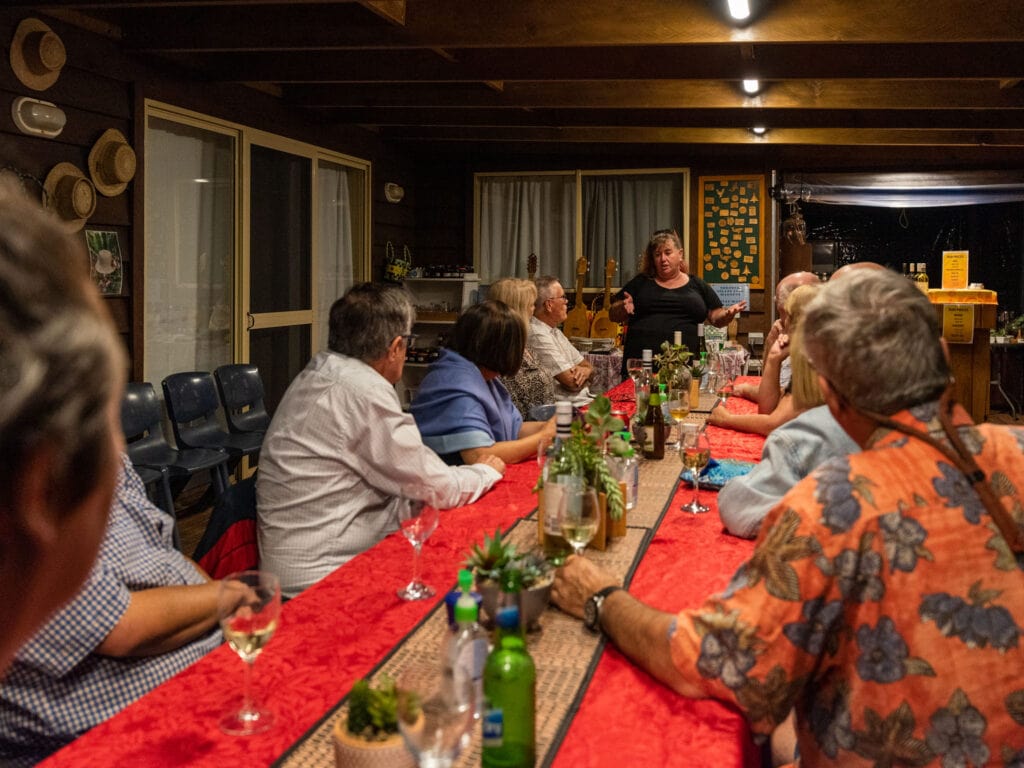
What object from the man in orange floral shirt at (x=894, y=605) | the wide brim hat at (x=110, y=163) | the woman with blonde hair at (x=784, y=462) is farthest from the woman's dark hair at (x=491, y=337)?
the wide brim hat at (x=110, y=163)

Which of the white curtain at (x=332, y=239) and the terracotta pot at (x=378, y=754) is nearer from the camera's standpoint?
the terracotta pot at (x=378, y=754)

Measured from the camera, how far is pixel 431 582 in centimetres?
198

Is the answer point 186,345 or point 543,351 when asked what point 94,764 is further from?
point 186,345

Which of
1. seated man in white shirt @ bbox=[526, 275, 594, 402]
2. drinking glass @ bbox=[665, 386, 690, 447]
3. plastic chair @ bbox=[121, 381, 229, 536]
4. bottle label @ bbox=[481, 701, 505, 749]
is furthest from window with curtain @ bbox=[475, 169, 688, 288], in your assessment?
bottle label @ bbox=[481, 701, 505, 749]

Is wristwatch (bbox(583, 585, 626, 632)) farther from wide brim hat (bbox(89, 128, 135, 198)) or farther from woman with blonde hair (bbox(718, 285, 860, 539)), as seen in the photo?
wide brim hat (bbox(89, 128, 135, 198))

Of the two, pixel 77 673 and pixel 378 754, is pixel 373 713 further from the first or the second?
pixel 77 673

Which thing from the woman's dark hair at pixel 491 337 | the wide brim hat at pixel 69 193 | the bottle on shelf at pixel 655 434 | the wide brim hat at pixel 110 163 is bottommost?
the bottle on shelf at pixel 655 434

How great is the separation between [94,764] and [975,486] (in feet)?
3.98

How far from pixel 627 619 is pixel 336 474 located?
3.87 feet

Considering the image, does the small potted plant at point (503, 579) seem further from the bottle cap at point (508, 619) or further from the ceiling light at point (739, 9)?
the ceiling light at point (739, 9)

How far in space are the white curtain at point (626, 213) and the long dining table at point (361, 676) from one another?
24.1ft

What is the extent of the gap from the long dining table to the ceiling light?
285cm

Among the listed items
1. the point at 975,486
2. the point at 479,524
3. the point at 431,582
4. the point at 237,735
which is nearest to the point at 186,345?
the point at 479,524

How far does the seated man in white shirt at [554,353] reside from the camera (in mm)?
5383
